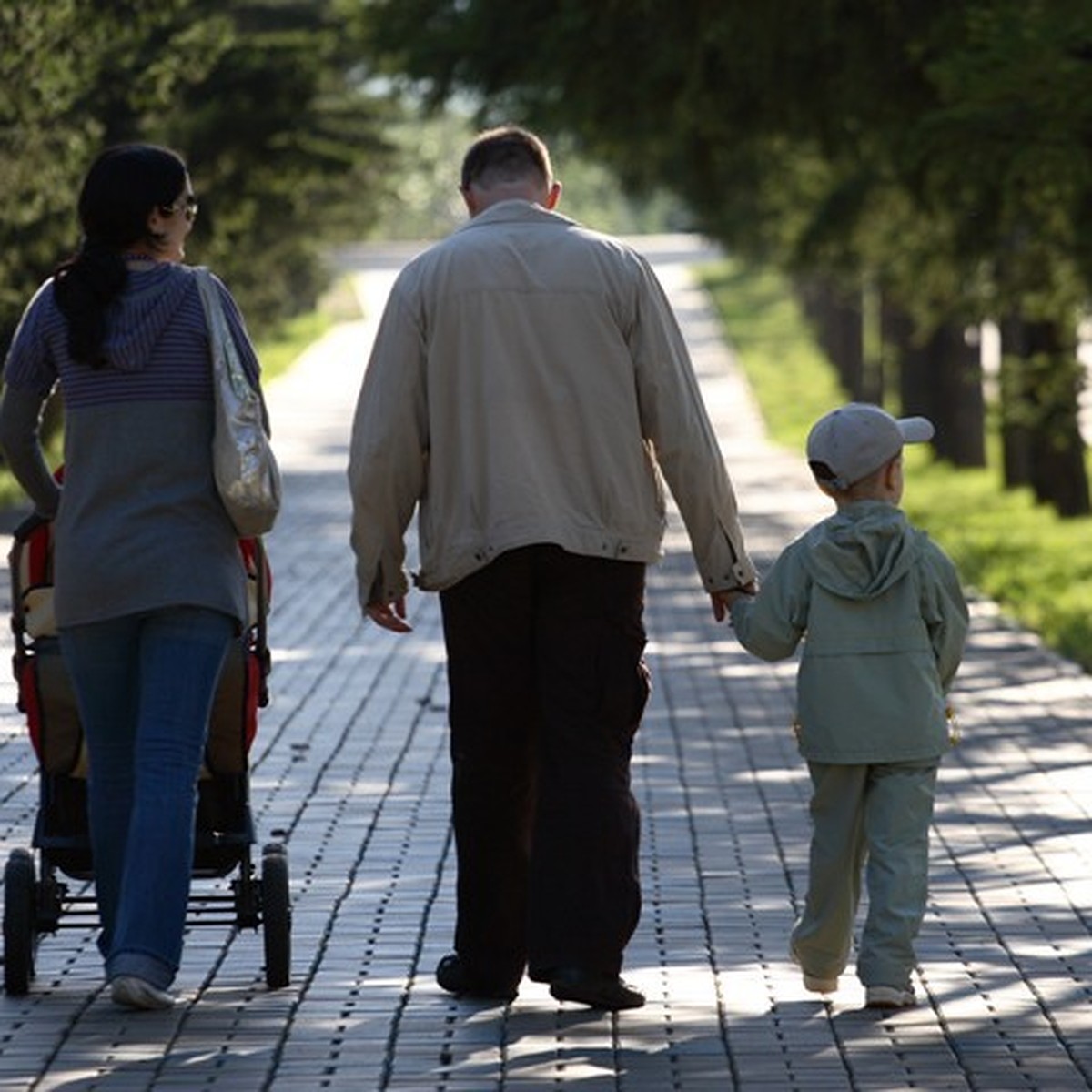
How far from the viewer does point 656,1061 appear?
6.45 m

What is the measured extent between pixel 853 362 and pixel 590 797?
142 ft

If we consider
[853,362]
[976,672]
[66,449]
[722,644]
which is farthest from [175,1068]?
[853,362]

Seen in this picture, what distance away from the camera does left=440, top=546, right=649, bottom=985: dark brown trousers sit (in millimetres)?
6977

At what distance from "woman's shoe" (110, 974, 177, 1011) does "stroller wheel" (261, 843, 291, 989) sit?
1.17ft

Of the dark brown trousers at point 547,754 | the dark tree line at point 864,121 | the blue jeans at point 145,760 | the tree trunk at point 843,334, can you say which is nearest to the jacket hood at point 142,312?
the blue jeans at point 145,760

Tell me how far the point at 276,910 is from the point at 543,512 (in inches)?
40.4

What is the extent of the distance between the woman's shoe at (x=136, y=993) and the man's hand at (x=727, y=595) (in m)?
1.40

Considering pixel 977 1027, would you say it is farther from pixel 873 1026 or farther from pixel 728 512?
pixel 728 512

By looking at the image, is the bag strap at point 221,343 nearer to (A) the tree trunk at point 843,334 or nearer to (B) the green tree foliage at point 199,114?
(B) the green tree foliage at point 199,114

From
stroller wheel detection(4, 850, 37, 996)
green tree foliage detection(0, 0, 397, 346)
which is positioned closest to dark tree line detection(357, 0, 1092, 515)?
green tree foliage detection(0, 0, 397, 346)

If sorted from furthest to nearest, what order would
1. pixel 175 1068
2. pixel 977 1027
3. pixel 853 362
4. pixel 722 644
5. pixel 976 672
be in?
pixel 853 362 < pixel 722 644 < pixel 976 672 < pixel 977 1027 < pixel 175 1068

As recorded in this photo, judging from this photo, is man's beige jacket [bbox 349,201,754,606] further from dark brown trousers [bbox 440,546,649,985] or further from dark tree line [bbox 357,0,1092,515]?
dark tree line [bbox 357,0,1092,515]

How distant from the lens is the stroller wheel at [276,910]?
23.4 feet

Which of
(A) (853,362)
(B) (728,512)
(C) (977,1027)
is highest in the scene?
(B) (728,512)
